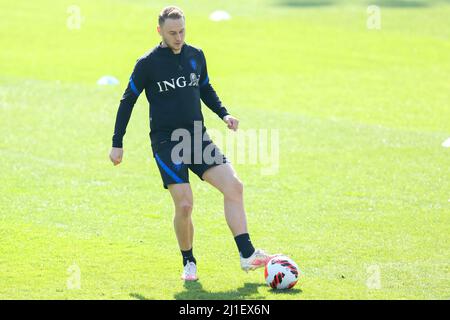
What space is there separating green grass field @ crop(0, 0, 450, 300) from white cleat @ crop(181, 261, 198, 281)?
0.66ft

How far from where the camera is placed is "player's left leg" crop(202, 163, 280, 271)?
9.43m

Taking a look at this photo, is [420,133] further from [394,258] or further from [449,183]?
[394,258]

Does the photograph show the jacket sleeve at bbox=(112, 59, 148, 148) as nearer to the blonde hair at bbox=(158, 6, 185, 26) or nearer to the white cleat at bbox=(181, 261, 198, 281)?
the blonde hair at bbox=(158, 6, 185, 26)

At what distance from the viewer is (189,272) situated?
9.55 metres

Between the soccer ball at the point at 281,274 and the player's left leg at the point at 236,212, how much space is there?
24 cm

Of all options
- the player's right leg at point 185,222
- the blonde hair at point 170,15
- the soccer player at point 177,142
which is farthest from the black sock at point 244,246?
the blonde hair at point 170,15

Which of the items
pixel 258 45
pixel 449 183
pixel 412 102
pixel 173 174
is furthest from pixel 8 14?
pixel 173 174

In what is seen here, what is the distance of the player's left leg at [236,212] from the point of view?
9.43 metres

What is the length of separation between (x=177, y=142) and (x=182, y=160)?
180mm

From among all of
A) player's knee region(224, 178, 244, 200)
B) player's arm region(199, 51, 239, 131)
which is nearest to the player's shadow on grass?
player's knee region(224, 178, 244, 200)

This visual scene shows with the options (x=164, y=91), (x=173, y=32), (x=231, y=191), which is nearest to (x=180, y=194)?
(x=231, y=191)

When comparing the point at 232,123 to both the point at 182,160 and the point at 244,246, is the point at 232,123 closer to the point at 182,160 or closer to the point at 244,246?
the point at 182,160

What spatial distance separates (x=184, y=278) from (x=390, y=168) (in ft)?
20.6

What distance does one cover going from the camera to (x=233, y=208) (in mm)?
9477
